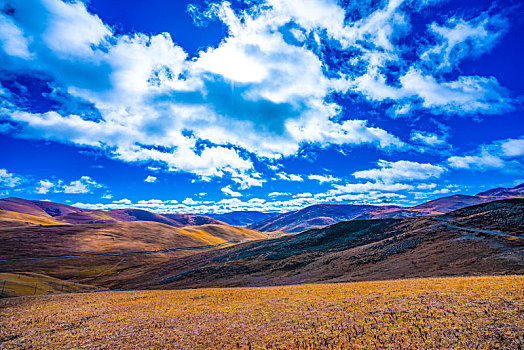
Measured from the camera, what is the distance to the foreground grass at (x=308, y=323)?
15.8 metres

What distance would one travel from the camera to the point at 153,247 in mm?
173125

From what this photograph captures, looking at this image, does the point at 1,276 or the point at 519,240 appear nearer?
the point at 519,240

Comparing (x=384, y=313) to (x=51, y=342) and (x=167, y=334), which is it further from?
(x=51, y=342)

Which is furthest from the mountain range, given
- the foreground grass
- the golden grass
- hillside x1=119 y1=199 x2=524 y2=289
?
the foreground grass

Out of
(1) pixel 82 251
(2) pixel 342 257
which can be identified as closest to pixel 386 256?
(2) pixel 342 257

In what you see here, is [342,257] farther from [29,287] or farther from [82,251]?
[82,251]

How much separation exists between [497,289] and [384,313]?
1254cm

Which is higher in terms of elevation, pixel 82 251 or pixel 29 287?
pixel 82 251

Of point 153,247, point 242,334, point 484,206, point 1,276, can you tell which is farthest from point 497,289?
point 153,247

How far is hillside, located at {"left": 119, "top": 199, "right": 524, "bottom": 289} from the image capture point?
152ft

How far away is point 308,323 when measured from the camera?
20.3 meters

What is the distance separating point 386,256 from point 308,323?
50287mm

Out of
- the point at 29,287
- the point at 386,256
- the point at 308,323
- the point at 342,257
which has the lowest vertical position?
the point at 29,287

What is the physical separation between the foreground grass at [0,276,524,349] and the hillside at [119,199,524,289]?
22.0 meters
